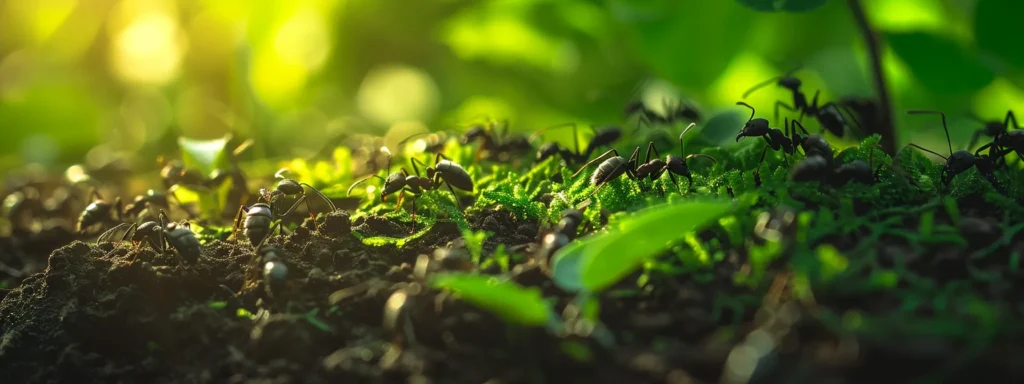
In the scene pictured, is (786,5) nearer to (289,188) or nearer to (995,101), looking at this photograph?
(289,188)

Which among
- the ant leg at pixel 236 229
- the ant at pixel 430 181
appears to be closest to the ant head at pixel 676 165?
the ant at pixel 430 181

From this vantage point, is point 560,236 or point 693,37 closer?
point 560,236

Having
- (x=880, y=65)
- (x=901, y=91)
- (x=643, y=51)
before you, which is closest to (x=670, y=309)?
(x=880, y=65)

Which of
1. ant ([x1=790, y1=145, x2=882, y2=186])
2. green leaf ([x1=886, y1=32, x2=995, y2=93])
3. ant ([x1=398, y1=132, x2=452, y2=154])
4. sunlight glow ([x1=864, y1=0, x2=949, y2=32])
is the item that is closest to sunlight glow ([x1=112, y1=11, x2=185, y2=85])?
ant ([x1=398, y1=132, x2=452, y2=154])

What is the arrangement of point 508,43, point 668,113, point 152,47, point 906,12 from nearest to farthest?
point 668,113, point 906,12, point 508,43, point 152,47

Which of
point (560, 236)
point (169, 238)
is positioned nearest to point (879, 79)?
point (560, 236)

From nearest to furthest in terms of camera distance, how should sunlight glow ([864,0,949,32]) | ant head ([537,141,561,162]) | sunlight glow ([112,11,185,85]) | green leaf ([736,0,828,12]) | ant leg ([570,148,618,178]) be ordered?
1. ant leg ([570,148,618,178])
2. green leaf ([736,0,828,12])
3. ant head ([537,141,561,162])
4. sunlight glow ([864,0,949,32])
5. sunlight glow ([112,11,185,85])

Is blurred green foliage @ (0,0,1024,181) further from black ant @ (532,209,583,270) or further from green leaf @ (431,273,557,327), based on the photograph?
green leaf @ (431,273,557,327)
